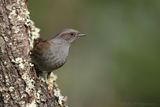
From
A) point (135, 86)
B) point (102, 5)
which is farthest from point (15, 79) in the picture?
point (102, 5)

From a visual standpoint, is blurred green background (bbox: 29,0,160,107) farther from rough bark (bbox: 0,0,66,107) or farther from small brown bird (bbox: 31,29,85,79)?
rough bark (bbox: 0,0,66,107)

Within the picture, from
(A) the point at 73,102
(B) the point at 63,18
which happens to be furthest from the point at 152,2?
(A) the point at 73,102

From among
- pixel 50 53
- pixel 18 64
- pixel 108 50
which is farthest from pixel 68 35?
pixel 108 50

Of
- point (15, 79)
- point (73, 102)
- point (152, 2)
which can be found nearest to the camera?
point (15, 79)

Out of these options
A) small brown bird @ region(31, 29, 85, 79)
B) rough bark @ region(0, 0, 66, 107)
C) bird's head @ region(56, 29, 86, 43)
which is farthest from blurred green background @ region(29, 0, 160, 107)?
rough bark @ region(0, 0, 66, 107)

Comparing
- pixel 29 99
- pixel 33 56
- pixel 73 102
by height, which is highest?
pixel 73 102

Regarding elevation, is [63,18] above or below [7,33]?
above

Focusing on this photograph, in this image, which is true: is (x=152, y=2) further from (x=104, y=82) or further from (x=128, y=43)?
(x=104, y=82)

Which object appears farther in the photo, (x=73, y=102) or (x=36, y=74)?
(x=73, y=102)

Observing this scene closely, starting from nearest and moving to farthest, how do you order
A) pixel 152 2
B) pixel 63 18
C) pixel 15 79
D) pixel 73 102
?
pixel 15 79 → pixel 73 102 → pixel 63 18 → pixel 152 2
